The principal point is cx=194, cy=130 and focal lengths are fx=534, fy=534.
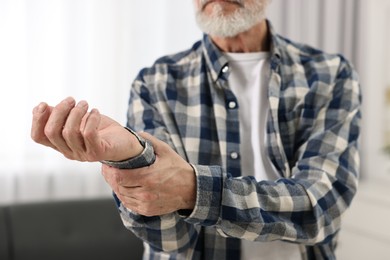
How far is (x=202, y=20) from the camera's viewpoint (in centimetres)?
116

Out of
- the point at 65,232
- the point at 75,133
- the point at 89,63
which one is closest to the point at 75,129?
the point at 75,133

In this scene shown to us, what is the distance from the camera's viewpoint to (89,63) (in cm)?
204

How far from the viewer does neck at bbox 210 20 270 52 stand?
1224mm

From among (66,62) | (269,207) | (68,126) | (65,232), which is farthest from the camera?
(66,62)

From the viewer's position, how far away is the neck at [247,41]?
1224mm

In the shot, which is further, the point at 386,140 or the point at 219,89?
the point at 386,140

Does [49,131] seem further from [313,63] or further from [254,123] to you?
[313,63]

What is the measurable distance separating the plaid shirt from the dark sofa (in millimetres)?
766

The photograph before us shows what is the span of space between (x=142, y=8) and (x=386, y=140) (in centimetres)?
124

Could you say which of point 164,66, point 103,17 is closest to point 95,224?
point 103,17

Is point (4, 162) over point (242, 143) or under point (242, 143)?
under

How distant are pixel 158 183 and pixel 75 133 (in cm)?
18

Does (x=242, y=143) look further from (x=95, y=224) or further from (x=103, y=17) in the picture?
(x=103, y=17)

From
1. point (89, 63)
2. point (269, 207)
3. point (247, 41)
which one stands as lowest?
point (269, 207)
